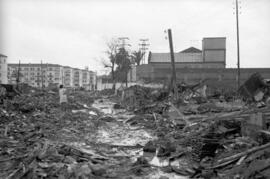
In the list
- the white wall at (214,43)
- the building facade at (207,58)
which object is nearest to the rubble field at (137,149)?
the building facade at (207,58)

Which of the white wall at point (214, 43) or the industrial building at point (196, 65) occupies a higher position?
the white wall at point (214, 43)

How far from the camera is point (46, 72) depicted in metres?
110

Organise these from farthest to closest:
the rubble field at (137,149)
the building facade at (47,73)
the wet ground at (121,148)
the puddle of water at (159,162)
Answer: the building facade at (47,73), the puddle of water at (159,162), the wet ground at (121,148), the rubble field at (137,149)

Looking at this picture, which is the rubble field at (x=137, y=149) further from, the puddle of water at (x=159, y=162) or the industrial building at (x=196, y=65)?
the industrial building at (x=196, y=65)

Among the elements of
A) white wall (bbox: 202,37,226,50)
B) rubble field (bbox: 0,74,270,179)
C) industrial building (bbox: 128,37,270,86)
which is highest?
white wall (bbox: 202,37,226,50)

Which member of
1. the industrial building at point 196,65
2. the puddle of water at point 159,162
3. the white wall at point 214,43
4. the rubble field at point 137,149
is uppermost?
the white wall at point 214,43

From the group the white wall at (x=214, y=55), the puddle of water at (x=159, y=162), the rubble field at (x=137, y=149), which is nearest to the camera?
the rubble field at (x=137, y=149)

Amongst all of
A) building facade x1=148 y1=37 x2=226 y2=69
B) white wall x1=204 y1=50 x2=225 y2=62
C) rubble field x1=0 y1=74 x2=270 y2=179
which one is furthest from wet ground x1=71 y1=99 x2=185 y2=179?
white wall x1=204 y1=50 x2=225 y2=62

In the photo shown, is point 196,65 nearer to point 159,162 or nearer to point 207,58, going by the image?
point 207,58

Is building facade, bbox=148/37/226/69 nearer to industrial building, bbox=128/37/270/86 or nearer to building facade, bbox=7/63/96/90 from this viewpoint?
industrial building, bbox=128/37/270/86

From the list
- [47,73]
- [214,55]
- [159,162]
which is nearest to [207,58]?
[214,55]

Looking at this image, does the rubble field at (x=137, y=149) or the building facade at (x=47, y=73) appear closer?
the rubble field at (x=137, y=149)

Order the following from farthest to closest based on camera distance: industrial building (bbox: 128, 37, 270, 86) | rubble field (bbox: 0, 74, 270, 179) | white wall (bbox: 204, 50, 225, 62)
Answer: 1. white wall (bbox: 204, 50, 225, 62)
2. industrial building (bbox: 128, 37, 270, 86)
3. rubble field (bbox: 0, 74, 270, 179)

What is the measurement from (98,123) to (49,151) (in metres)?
6.98
